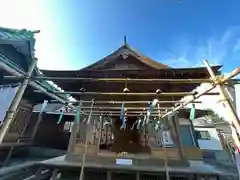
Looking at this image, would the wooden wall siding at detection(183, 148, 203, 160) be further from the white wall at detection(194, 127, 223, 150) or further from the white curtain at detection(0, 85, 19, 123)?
the white curtain at detection(0, 85, 19, 123)

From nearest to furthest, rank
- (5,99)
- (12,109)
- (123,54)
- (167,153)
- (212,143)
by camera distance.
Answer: (12,109) < (5,99) < (167,153) < (123,54) < (212,143)

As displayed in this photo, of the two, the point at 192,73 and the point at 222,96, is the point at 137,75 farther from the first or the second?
the point at 222,96

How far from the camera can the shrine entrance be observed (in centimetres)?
939

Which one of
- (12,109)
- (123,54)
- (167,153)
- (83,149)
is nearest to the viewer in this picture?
(12,109)

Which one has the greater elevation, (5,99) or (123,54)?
(123,54)

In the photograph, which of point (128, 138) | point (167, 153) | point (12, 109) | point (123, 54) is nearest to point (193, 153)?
point (128, 138)

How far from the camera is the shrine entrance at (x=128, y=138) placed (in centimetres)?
939

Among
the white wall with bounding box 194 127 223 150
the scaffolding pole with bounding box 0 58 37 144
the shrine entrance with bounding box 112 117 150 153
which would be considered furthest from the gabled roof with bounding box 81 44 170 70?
the white wall with bounding box 194 127 223 150

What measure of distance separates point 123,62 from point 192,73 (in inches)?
128

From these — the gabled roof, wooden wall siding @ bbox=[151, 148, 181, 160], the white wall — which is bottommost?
wooden wall siding @ bbox=[151, 148, 181, 160]

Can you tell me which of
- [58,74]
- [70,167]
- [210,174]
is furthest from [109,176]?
[58,74]

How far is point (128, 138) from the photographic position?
9891 millimetres

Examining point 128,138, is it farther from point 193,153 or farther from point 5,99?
point 5,99

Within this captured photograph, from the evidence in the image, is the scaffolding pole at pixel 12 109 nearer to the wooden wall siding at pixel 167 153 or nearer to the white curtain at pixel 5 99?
the white curtain at pixel 5 99
